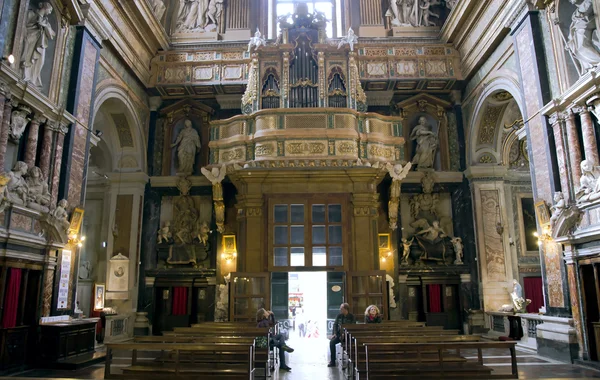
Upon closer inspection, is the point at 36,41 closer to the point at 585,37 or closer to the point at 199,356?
the point at 199,356

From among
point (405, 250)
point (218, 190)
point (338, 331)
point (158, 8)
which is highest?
point (158, 8)

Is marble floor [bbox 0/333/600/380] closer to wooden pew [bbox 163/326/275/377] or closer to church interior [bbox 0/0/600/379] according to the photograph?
church interior [bbox 0/0/600/379]

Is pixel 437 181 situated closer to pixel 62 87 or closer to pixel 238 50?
pixel 238 50

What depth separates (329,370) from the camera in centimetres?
840

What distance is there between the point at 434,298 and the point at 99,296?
959 centimetres

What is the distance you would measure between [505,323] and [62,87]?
39.5 ft

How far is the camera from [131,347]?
661cm

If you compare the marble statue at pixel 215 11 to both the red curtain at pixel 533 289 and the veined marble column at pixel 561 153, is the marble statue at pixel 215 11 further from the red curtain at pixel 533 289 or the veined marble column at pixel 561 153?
the red curtain at pixel 533 289

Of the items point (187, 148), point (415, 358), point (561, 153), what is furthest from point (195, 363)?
point (187, 148)

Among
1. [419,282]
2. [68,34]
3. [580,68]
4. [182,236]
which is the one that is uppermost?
[68,34]

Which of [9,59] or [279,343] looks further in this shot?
[279,343]

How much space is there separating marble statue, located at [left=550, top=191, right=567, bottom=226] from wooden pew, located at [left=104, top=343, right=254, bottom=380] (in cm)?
618

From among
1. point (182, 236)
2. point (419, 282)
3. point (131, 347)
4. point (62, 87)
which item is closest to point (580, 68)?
point (419, 282)

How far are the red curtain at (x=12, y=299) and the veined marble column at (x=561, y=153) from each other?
9987 millimetres
